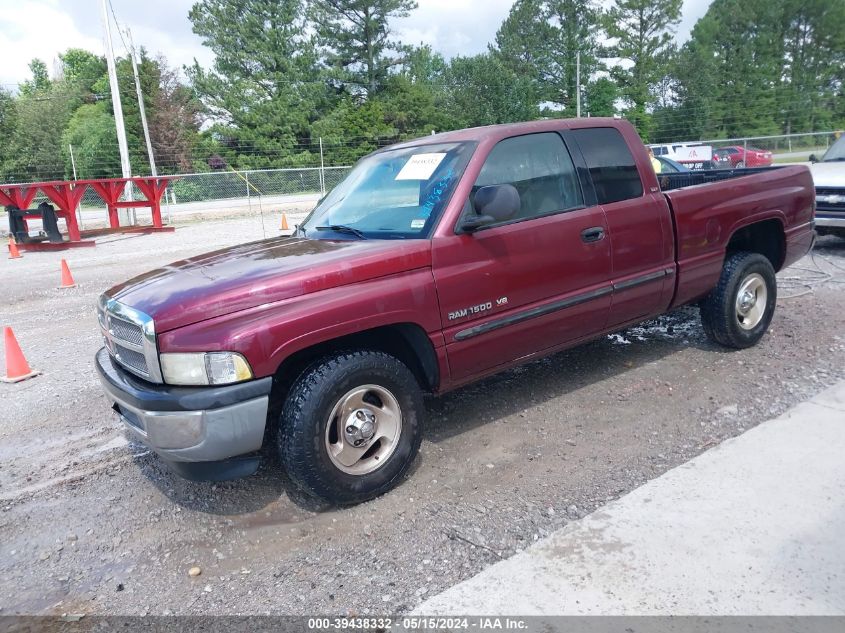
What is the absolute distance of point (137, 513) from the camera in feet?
11.9

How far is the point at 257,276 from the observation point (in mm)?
3289

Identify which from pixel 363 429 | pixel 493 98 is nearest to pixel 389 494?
pixel 363 429

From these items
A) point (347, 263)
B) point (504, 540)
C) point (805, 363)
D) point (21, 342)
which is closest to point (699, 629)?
point (504, 540)

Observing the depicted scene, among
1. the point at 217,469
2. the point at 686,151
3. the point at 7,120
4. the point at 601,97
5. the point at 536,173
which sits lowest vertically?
the point at 217,469

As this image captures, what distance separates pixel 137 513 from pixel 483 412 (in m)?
2.27

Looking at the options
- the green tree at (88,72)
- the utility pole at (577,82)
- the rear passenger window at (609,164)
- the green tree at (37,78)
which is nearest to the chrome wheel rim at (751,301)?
the rear passenger window at (609,164)

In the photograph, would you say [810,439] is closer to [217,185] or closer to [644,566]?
[644,566]

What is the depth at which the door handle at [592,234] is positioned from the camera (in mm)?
4258

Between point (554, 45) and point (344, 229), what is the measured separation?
2416 inches

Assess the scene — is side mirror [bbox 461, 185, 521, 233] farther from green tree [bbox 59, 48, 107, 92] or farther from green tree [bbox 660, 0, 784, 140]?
green tree [bbox 59, 48, 107, 92]

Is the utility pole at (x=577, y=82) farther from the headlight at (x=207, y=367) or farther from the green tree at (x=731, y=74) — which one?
the headlight at (x=207, y=367)

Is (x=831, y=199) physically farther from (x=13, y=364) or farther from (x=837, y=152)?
(x=13, y=364)

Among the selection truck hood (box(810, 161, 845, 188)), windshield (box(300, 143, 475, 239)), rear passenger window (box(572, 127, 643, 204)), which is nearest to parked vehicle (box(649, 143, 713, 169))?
truck hood (box(810, 161, 845, 188))

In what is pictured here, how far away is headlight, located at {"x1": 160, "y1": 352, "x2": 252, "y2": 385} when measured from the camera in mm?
3059
